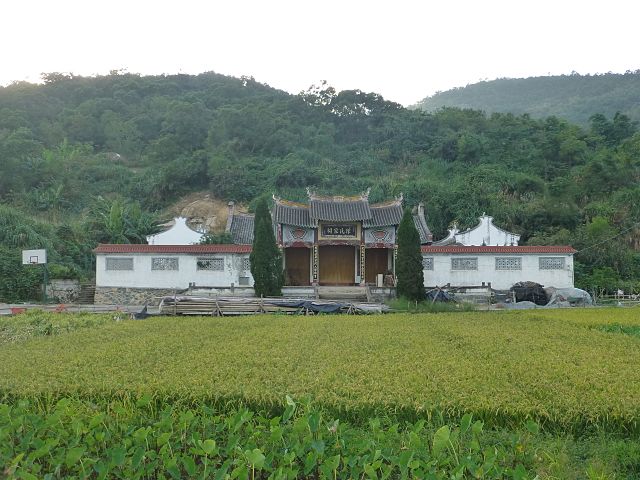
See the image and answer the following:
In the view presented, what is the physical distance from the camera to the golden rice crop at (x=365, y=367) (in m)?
6.05

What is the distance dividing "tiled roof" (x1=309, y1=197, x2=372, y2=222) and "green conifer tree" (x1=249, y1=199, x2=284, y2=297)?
3894 mm

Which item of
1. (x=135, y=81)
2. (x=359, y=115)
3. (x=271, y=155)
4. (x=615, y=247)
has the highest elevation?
(x=135, y=81)

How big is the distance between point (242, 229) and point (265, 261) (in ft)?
28.3

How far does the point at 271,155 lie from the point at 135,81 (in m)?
24.4

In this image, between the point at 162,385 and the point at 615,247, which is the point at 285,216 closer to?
the point at 615,247

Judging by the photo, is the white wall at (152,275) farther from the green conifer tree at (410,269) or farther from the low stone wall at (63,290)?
the green conifer tree at (410,269)

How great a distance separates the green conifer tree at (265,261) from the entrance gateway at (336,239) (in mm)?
3298

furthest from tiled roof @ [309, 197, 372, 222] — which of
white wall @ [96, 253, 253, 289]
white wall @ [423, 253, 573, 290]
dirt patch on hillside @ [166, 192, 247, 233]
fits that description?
dirt patch on hillside @ [166, 192, 247, 233]

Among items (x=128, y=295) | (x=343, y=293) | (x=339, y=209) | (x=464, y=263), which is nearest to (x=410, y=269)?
(x=343, y=293)

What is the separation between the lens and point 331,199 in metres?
25.1

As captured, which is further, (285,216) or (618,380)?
(285,216)

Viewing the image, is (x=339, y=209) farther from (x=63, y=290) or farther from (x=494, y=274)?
(x=63, y=290)

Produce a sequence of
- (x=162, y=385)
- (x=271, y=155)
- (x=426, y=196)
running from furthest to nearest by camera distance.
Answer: (x=271, y=155)
(x=426, y=196)
(x=162, y=385)

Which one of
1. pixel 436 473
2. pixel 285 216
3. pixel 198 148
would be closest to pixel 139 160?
pixel 198 148
